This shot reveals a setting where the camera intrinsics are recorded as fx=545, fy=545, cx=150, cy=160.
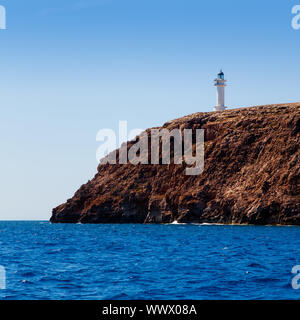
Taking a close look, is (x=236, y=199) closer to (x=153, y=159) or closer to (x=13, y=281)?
(x=153, y=159)

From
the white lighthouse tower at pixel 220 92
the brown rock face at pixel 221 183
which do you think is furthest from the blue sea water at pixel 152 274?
the white lighthouse tower at pixel 220 92

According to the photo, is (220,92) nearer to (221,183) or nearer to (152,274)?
(221,183)

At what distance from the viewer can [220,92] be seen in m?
145

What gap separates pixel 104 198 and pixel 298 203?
1931 inches

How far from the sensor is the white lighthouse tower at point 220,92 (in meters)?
141

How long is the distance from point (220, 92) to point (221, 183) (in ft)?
111

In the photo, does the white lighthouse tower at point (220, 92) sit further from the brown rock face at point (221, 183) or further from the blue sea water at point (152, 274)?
the blue sea water at point (152, 274)

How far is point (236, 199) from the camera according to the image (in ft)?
371

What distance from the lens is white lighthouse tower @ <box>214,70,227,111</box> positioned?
14062 cm

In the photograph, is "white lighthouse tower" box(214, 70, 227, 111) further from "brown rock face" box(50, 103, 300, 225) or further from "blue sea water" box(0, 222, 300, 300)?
"blue sea water" box(0, 222, 300, 300)

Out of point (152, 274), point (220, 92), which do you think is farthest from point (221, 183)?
point (152, 274)

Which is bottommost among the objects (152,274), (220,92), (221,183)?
(152,274)

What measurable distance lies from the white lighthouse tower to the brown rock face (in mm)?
4019

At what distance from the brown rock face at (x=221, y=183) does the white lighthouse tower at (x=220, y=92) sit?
402 cm
